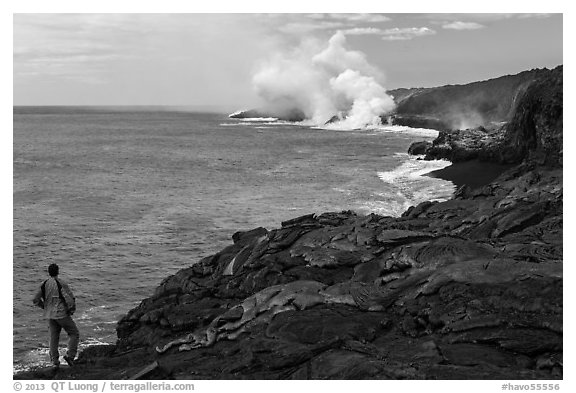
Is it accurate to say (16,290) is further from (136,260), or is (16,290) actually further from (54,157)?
(54,157)

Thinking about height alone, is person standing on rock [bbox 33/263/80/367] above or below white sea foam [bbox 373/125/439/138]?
below

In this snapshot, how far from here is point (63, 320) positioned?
1580 centimetres

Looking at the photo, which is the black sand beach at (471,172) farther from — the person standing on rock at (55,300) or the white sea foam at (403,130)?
the white sea foam at (403,130)

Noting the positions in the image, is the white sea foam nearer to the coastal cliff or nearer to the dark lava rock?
the dark lava rock

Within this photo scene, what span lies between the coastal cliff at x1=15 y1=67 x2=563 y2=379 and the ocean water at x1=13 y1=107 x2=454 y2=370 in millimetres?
7003

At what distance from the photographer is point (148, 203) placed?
58031 mm

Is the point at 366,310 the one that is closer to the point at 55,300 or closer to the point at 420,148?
the point at 55,300

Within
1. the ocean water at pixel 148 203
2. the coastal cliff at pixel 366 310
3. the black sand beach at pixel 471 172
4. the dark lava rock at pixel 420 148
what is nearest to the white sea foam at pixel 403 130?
the ocean water at pixel 148 203

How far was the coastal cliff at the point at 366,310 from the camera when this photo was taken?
14.1 metres

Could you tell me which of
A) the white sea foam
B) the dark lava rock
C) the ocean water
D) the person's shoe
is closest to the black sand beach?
the ocean water

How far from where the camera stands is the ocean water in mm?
33812

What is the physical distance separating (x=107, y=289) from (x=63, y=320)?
18.9 meters

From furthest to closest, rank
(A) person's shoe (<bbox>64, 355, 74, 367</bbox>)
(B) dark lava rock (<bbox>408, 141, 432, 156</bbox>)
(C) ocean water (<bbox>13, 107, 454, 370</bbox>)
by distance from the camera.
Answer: (B) dark lava rock (<bbox>408, 141, 432, 156</bbox>), (C) ocean water (<bbox>13, 107, 454, 370</bbox>), (A) person's shoe (<bbox>64, 355, 74, 367</bbox>)

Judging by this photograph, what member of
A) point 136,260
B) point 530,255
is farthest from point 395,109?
point 530,255
